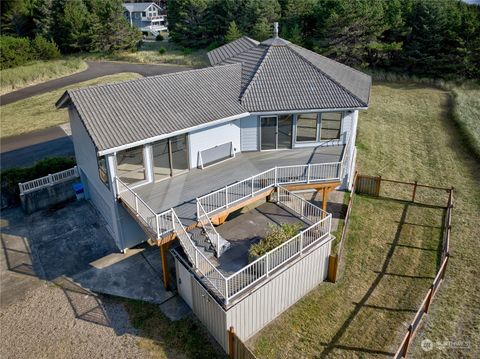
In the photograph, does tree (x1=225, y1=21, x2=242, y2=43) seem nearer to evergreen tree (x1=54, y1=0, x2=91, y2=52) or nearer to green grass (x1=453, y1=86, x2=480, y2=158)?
evergreen tree (x1=54, y1=0, x2=91, y2=52)

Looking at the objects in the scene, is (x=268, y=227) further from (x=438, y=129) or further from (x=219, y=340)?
(x=438, y=129)

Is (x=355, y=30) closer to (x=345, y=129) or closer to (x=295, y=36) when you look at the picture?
(x=295, y=36)

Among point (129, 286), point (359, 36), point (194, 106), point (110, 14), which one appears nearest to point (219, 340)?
point (129, 286)

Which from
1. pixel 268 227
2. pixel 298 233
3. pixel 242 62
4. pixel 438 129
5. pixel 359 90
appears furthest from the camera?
pixel 438 129

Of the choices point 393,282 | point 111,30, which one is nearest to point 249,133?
point 393,282

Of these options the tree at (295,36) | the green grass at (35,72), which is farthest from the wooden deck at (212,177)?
the green grass at (35,72)

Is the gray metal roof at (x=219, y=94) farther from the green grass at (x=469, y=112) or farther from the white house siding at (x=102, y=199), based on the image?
the green grass at (x=469, y=112)

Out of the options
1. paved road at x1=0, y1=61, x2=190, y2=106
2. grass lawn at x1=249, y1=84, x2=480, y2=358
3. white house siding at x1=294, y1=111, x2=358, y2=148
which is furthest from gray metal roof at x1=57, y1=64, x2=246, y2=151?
paved road at x1=0, y1=61, x2=190, y2=106
